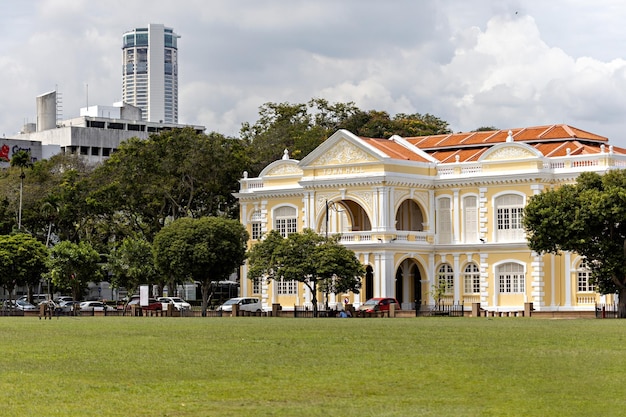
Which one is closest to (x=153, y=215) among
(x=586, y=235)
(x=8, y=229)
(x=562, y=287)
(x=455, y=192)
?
(x=8, y=229)

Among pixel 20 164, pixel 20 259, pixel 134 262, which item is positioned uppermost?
pixel 20 164

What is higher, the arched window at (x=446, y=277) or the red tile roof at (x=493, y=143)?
the red tile roof at (x=493, y=143)

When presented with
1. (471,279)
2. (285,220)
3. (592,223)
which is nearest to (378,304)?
(471,279)

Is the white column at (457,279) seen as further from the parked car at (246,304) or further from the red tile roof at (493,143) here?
the parked car at (246,304)

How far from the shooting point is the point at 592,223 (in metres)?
62.3

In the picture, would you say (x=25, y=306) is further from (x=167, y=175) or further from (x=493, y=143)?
(x=493, y=143)

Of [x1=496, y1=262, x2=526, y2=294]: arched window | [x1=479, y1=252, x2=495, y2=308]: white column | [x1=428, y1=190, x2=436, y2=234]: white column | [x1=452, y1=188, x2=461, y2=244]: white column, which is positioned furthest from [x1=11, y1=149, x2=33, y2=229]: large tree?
[x1=496, y1=262, x2=526, y2=294]: arched window

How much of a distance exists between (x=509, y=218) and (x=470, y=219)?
10.0 feet

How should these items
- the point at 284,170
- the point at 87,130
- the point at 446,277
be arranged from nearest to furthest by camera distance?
the point at 446,277, the point at 284,170, the point at 87,130

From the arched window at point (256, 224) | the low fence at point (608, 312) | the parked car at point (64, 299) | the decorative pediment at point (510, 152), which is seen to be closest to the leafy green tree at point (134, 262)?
the arched window at point (256, 224)

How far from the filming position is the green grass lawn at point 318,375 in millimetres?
22375

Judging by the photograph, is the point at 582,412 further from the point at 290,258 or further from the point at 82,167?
the point at 82,167

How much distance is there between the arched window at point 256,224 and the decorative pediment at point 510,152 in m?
16.6

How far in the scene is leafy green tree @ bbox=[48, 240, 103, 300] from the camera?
85.2 metres
